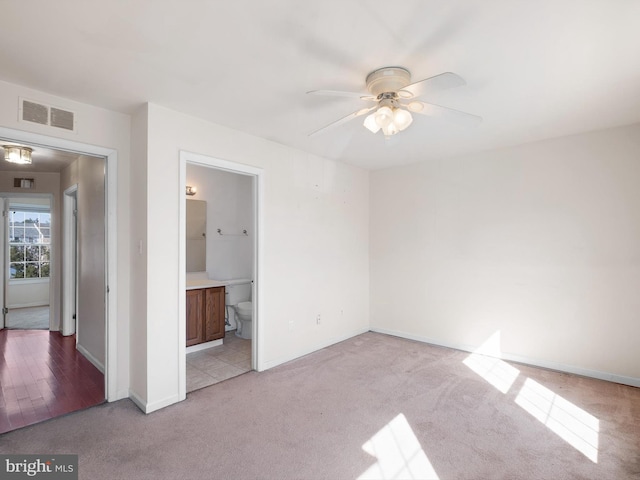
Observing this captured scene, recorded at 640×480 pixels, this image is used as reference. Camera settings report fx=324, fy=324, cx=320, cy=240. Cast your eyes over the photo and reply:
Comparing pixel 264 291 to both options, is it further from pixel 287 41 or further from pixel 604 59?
pixel 604 59

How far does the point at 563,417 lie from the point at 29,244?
29.9 feet

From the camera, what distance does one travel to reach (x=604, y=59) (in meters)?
1.98

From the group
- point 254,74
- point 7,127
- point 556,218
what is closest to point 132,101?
point 7,127

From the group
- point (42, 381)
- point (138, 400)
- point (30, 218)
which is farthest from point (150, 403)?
point (30, 218)

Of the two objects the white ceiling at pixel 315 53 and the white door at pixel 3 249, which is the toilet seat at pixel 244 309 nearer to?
the white ceiling at pixel 315 53

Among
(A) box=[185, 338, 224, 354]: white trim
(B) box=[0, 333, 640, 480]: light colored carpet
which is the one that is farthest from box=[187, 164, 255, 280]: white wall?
(B) box=[0, 333, 640, 480]: light colored carpet

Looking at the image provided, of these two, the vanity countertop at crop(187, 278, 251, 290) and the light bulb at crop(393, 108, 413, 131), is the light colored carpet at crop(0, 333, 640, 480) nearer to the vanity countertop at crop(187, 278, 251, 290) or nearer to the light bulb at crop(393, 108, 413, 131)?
the vanity countertop at crop(187, 278, 251, 290)

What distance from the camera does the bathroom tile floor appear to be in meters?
3.15

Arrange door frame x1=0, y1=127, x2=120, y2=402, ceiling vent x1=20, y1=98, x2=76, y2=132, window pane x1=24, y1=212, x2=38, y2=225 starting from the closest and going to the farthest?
ceiling vent x1=20, y1=98, x2=76, y2=132
door frame x1=0, y1=127, x2=120, y2=402
window pane x1=24, y1=212, x2=38, y2=225

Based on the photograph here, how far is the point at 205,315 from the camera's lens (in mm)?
4043

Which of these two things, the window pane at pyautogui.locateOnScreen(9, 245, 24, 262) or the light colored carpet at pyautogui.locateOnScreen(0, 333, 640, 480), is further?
the window pane at pyautogui.locateOnScreen(9, 245, 24, 262)

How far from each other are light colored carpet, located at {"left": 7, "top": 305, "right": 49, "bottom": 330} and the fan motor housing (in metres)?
6.04

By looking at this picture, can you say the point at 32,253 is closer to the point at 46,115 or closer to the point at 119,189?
the point at 119,189

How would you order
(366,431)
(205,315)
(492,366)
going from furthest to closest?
(205,315) < (492,366) < (366,431)
